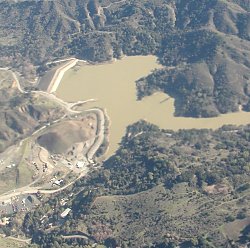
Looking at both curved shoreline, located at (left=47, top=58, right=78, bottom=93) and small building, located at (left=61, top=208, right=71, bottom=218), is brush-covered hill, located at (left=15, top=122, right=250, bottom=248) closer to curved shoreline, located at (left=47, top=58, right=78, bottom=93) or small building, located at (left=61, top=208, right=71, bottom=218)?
small building, located at (left=61, top=208, right=71, bottom=218)

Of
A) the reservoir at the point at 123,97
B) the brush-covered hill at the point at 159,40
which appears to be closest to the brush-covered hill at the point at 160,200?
the reservoir at the point at 123,97

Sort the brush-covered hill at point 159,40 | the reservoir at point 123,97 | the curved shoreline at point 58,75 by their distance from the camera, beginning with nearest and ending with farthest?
the reservoir at point 123,97 < the brush-covered hill at point 159,40 < the curved shoreline at point 58,75

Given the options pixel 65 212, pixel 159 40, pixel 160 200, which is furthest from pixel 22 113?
pixel 159 40

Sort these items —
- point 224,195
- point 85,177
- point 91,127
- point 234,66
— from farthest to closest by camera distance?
point 234,66, point 91,127, point 85,177, point 224,195

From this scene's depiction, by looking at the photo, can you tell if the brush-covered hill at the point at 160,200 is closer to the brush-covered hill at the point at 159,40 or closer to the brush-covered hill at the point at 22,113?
the brush-covered hill at the point at 159,40

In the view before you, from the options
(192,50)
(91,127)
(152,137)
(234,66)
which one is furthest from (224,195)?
(192,50)

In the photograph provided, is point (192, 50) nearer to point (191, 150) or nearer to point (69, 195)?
point (191, 150)

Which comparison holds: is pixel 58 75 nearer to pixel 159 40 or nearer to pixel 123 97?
pixel 123 97
